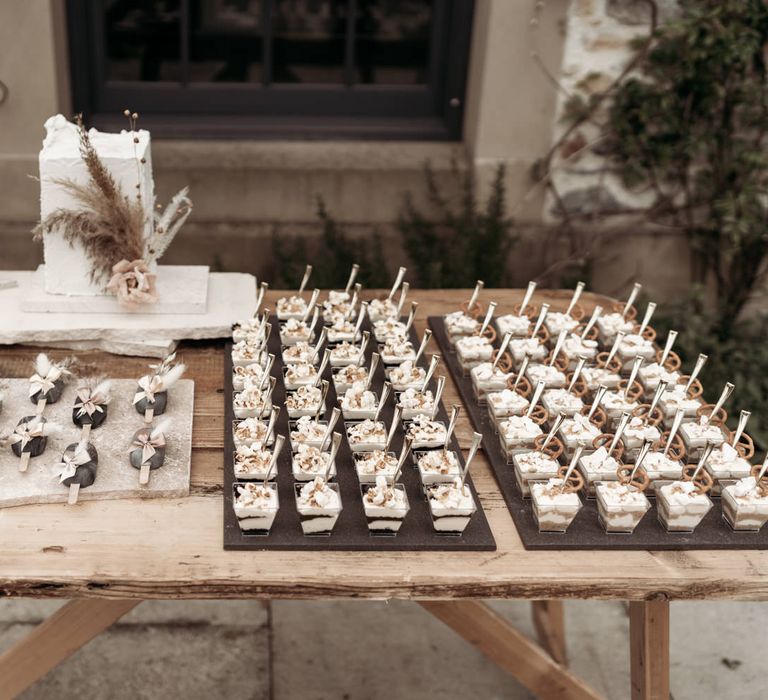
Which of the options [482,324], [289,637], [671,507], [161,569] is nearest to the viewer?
[161,569]

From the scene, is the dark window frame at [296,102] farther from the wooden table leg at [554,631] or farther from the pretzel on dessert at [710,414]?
the pretzel on dessert at [710,414]

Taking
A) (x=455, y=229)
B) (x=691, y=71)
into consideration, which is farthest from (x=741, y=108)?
(x=455, y=229)

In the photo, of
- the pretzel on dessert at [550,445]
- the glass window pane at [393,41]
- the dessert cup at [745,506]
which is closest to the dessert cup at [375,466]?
the pretzel on dessert at [550,445]

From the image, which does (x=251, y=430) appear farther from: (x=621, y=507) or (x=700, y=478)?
(x=700, y=478)

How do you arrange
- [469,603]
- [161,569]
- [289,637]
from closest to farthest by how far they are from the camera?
[161,569] < [469,603] < [289,637]

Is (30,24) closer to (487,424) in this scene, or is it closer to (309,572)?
(487,424)

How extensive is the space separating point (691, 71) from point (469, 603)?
8.08 ft

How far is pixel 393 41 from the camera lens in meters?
4.04

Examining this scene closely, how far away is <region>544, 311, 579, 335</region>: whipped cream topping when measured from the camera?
2.38 m

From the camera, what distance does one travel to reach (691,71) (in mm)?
3770

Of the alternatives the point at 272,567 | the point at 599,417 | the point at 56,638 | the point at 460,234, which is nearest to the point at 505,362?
the point at 599,417

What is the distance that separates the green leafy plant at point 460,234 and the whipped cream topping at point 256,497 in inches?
83.5

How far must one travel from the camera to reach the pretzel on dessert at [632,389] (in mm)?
2111

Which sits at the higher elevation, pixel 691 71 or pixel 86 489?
pixel 691 71
